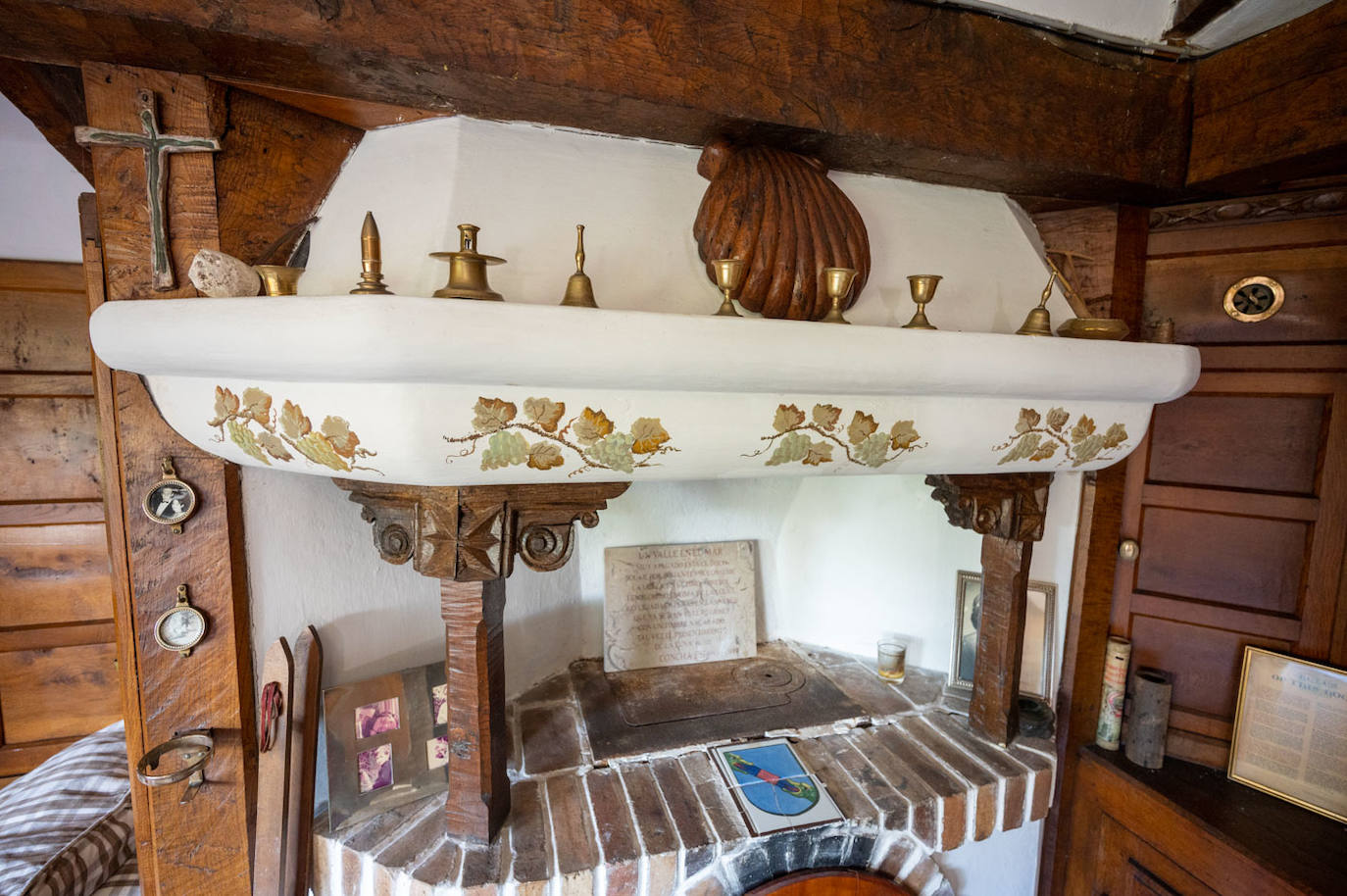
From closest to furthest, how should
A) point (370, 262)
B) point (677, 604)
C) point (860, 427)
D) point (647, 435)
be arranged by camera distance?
1. point (370, 262)
2. point (647, 435)
3. point (860, 427)
4. point (677, 604)

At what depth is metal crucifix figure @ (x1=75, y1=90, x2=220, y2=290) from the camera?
759mm

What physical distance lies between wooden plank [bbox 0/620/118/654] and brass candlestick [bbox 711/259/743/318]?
83.8 inches

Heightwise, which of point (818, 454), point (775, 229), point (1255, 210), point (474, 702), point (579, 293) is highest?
point (1255, 210)

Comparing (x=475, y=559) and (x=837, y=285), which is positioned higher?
(x=837, y=285)

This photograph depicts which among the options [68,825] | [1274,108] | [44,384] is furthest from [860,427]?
[44,384]

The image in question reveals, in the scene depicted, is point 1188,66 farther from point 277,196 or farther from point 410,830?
point 410,830

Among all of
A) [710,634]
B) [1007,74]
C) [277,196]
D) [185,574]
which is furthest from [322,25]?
[710,634]

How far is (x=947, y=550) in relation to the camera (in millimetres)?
1525

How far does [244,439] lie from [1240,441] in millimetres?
1826

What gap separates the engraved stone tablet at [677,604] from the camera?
4.91ft

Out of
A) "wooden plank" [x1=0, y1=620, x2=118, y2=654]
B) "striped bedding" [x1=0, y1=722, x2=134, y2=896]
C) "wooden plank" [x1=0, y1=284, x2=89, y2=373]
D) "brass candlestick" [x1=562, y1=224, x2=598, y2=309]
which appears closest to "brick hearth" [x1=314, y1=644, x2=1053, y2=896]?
"striped bedding" [x1=0, y1=722, x2=134, y2=896]

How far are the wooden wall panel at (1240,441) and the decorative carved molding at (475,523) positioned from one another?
1.26 metres

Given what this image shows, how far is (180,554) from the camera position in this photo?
0.85 metres

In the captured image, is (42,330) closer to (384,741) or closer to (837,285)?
(384,741)
